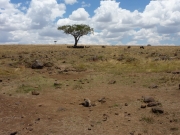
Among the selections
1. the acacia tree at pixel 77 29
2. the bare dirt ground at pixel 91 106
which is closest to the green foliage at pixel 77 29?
the acacia tree at pixel 77 29

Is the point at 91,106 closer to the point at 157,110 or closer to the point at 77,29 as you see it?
the point at 157,110

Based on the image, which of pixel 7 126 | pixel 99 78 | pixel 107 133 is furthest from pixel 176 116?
pixel 99 78

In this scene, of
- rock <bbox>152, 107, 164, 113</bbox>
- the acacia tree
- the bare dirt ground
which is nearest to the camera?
the bare dirt ground

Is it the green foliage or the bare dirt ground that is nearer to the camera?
the bare dirt ground

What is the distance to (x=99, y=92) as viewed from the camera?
41.2 feet

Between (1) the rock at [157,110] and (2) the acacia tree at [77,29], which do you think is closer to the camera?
(1) the rock at [157,110]

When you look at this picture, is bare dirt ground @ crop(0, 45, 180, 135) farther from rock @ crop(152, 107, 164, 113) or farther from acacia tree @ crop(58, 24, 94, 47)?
acacia tree @ crop(58, 24, 94, 47)

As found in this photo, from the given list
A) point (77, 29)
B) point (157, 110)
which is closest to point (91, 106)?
point (157, 110)

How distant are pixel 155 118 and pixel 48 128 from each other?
3.99 metres

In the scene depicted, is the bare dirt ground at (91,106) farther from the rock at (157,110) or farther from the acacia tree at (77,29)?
the acacia tree at (77,29)

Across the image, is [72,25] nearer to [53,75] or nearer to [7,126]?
[53,75]

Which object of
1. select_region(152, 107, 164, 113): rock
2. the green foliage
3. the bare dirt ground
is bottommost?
the bare dirt ground

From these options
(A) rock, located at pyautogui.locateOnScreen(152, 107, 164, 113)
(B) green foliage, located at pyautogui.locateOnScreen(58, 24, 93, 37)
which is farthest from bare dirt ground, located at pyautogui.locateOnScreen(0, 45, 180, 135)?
(B) green foliage, located at pyautogui.locateOnScreen(58, 24, 93, 37)

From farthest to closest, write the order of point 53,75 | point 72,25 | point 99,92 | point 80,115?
point 72,25 < point 53,75 < point 99,92 < point 80,115
